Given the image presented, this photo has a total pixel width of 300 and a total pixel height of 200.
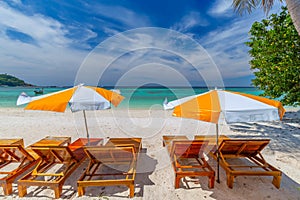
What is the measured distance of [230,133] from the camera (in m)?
6.78

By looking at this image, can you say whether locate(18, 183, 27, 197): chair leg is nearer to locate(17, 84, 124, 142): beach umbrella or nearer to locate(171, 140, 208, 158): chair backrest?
locate(17, 84, 124, 142): beach umbrella

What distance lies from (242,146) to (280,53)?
5960mm

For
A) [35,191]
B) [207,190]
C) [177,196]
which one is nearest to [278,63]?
[207,190]

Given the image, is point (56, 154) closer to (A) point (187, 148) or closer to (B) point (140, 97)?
(A) point (187, 148)

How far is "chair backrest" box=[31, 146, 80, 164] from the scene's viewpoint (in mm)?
3045

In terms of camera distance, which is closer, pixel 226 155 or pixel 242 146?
pixel 242 146

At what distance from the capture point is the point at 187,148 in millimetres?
3389

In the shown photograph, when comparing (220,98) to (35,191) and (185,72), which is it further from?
(185,72)

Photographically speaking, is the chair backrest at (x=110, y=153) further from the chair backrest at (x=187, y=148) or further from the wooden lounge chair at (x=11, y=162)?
the wooden lounge chair at (x=11, y=162)

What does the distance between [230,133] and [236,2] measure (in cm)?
770

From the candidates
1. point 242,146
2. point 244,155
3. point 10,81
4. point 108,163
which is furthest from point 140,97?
point 10,81

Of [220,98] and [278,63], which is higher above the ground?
[278,63]

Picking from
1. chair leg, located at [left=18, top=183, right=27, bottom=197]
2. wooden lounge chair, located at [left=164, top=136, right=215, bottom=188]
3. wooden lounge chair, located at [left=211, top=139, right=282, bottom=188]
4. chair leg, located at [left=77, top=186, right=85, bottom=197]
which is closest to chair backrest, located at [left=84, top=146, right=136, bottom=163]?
chair leg, located at [left=77, top=186, right=85, bottom=197]

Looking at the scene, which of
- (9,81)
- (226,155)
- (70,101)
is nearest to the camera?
(70,101)
